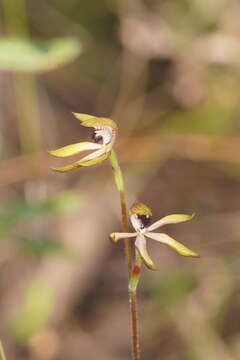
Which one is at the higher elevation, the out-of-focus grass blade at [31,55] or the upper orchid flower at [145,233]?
the out-of-focus grass blade at [31,55]

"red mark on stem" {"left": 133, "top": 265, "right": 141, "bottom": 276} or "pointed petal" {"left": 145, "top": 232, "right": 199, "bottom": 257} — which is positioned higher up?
"pointed petal" {"left": 145, "top": 232, "right": 199, "bottom": 257}

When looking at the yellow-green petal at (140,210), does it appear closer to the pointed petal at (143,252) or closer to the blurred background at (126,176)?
the pointed petal at (143,252)

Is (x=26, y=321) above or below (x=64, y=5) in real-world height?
below

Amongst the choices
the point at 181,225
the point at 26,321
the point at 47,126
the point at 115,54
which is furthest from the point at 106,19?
the point at 26,321

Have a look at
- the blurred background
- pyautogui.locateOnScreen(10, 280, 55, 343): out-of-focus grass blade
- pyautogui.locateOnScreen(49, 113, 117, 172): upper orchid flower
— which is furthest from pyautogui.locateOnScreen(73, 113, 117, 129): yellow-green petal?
pyautogui.locateOnScreen(10, 280, 55, 343): out-of-focus grass blade

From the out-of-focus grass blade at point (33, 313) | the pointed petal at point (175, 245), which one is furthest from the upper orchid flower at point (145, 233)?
the out-of-focus grass blade at point (33, 313)

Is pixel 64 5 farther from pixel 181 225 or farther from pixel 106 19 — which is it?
pixel 181 225

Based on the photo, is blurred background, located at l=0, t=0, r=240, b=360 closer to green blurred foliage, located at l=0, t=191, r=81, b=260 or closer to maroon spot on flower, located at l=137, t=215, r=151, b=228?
green blurred foliage, located at l=0, t=191, r=81, b=260
